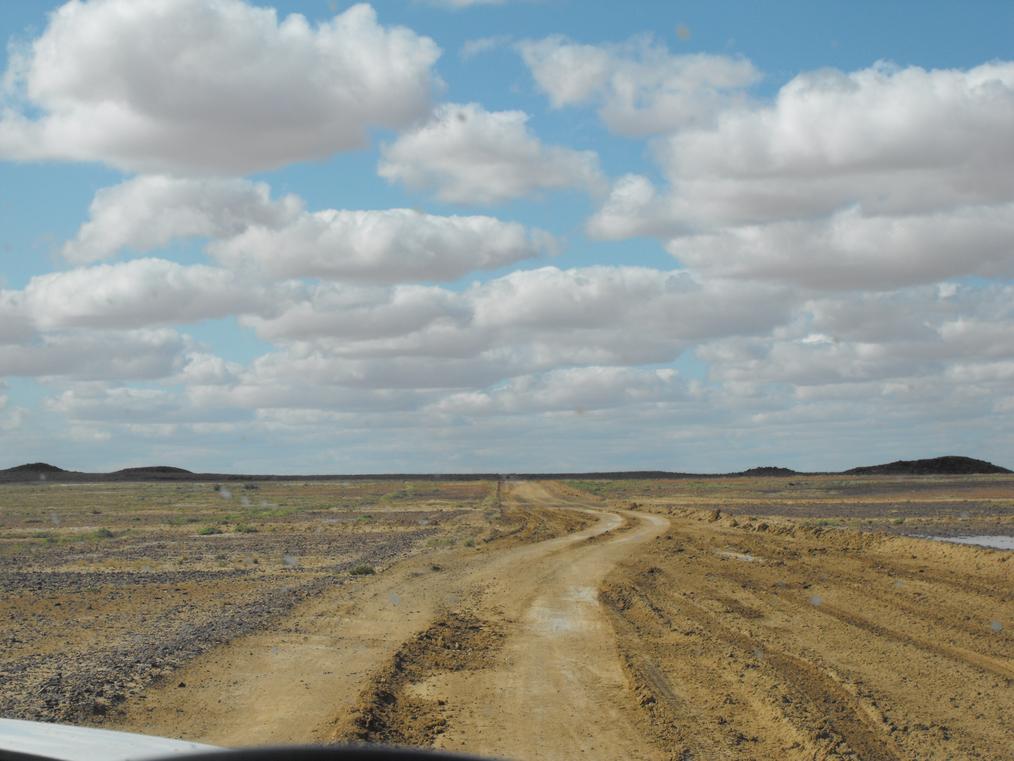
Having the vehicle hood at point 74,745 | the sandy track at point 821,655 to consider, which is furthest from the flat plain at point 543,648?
the vehicle hood at point 74,745

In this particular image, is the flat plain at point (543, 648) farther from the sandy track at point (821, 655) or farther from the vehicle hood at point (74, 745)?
the vehicle hood at point (74, 745)

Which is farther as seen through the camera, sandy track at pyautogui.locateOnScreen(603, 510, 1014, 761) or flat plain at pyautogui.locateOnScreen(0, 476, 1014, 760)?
flat plain at pyautogui.locateOnScreen(0, 476, 1014, 760)

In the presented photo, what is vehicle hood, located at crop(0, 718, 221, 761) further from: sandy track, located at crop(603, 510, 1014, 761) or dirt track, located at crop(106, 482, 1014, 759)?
sandy track, located at crop(603, 510, 1014, 761)

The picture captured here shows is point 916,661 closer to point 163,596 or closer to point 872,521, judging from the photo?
point 163,596

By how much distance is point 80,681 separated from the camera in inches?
518

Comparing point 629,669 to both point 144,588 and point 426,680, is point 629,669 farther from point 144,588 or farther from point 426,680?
point 144,588

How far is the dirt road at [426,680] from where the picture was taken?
33.8 feet

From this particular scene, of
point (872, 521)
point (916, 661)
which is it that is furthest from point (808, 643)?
point (872, 521)

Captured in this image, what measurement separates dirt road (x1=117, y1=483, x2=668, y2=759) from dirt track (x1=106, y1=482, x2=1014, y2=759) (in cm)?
4

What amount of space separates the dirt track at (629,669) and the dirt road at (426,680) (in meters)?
0.04

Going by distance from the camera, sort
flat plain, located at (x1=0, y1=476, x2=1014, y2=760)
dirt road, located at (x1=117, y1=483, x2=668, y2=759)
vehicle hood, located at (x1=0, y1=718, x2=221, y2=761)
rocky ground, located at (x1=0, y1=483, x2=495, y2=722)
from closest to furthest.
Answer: vehicle hood, located at (x1=0, y1=718, x2=221, y2=761) < dirt road, located at (x1=117, y1=483, x2=668, y2=759) < flat plain, located at (x1=0, y1=476, x2=1014, y2=760) < rocky ground, located at (x1=0, y1=483, x2=495, y2=722)

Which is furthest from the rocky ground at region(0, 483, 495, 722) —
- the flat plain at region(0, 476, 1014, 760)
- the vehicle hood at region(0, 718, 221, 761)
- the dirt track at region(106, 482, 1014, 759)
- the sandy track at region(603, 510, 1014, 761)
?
the vehicle hood at region(0, 718, 221, 761)

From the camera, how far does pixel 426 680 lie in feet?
42.6

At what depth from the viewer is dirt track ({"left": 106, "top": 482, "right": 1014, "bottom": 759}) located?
1031 centimetres
